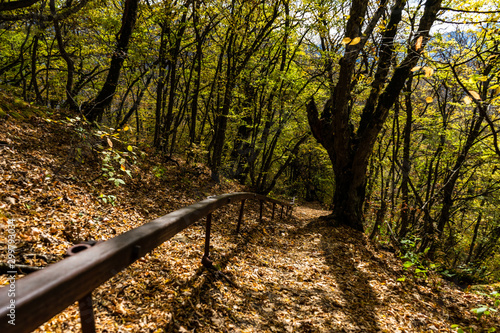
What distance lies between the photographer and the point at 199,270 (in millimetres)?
3445

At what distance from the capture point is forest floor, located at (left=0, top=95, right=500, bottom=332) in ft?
8.63

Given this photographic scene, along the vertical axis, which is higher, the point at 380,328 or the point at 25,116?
the point at 25,116

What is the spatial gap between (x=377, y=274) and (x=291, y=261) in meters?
1.88

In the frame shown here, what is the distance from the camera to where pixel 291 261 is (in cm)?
543

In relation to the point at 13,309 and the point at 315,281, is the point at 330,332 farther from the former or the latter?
the point at 13,309

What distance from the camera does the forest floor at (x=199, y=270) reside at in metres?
2.63

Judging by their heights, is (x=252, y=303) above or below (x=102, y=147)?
below

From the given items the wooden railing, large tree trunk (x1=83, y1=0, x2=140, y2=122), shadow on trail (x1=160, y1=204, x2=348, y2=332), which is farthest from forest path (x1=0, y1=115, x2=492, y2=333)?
large tree trunk (x1=83, y1=0, x2=140, y2=122)

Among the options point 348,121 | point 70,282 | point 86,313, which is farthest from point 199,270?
point 348,121

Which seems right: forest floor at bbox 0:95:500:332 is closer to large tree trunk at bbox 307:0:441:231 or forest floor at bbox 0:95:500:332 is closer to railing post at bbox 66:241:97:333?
railing post at bbox 66:241:97:333

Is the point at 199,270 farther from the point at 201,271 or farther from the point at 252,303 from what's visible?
the point at 252,303

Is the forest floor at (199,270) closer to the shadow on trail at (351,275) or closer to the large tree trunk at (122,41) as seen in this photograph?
the shadow on trail at (351,275)

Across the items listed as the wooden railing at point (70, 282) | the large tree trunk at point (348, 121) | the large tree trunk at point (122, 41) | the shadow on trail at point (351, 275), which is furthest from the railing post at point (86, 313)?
the large tree trunk at point (348, 121)

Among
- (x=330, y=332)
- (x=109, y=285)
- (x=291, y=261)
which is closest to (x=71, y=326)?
(x=109, y=285)
